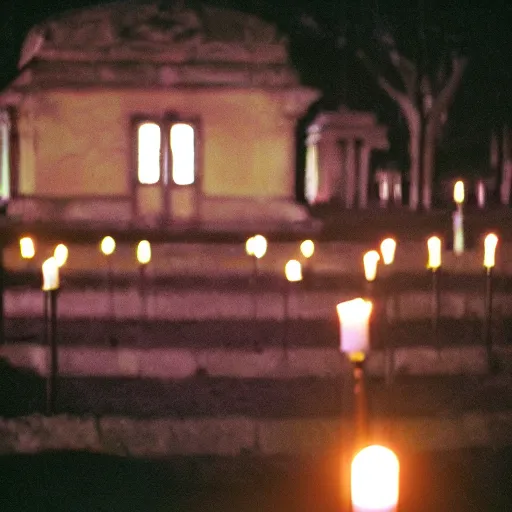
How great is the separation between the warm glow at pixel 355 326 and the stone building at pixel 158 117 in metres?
13.2

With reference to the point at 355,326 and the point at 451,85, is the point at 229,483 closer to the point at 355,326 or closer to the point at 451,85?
the point at 355,326

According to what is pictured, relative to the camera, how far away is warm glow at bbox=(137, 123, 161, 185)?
1791cm

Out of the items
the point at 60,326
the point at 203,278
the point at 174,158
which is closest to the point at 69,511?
the point at 60,326

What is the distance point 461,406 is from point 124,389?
114 inches

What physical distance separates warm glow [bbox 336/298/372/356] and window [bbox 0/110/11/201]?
15722 mm

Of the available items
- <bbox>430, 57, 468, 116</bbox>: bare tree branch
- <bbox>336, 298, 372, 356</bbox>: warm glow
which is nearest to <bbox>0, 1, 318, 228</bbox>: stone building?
<bbox>430, 57, 468, 116</bbox>: bare tree branch

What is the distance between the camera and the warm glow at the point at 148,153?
17906 millimetres

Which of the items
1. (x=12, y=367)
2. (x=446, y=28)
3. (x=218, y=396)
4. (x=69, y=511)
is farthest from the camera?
(x=446, y=28)

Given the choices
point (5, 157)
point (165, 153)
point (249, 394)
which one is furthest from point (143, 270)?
point (5, 157)

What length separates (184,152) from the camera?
1800 centimetres

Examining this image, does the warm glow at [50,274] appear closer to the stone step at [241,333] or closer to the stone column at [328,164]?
the stone step at [241,333]

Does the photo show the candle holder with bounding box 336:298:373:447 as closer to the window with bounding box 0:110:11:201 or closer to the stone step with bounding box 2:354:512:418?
the stone step with bounding box 2:354:512:418

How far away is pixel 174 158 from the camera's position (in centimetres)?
1797

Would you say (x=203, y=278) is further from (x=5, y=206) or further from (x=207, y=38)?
(x=5, y=206)
